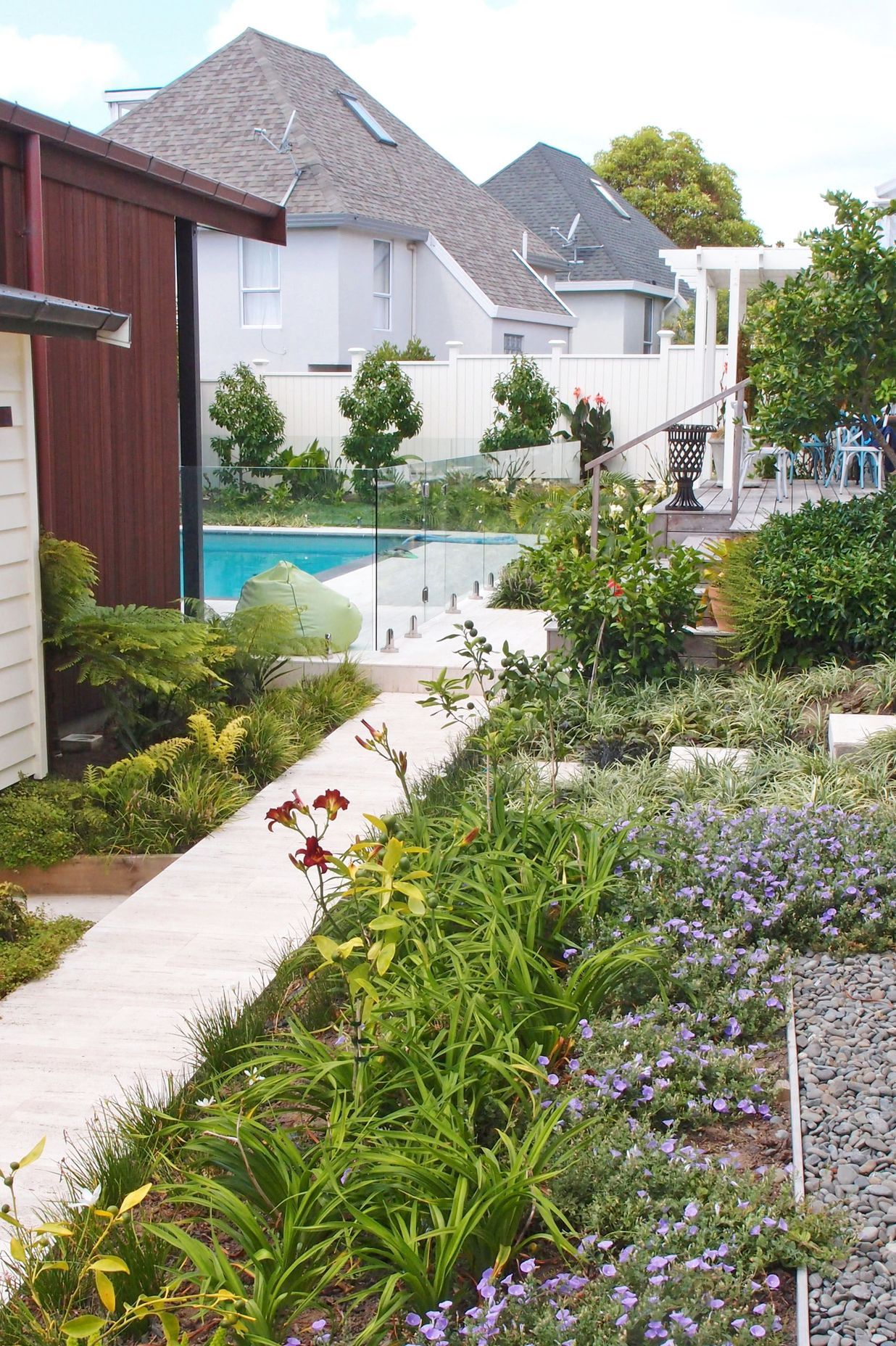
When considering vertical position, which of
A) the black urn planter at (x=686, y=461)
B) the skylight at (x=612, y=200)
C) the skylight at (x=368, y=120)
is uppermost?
the skylight at (x=612, y=200)

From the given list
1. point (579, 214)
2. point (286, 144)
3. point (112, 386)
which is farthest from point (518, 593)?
point (579, 214)

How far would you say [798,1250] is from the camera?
7.98 feet

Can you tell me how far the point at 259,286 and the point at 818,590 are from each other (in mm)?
16559

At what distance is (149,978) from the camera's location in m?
4.40

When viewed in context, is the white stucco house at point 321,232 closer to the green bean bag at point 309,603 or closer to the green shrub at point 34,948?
the green bean bag at point 309,603

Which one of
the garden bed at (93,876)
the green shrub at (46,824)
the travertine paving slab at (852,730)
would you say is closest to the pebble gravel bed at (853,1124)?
the travertine paving slab at (852,730)

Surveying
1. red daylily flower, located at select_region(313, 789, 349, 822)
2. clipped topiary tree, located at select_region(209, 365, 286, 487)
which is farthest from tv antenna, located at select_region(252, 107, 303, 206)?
red daylily flower, located at select_region(313, 789, 349, 822)

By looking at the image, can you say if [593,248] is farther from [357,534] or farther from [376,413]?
[357,534]

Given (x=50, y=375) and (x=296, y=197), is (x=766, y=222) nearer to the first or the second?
(x=296, y=197)

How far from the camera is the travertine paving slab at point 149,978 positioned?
358 cm

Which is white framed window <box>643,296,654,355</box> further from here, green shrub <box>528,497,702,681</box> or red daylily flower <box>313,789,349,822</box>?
red daylily flower <box>313,789,349,822</box>

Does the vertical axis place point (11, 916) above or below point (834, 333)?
below

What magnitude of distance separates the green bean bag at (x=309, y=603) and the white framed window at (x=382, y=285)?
47.5 ft

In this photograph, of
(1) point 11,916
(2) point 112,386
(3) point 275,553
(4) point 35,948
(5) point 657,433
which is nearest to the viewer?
(4) point 35,948
